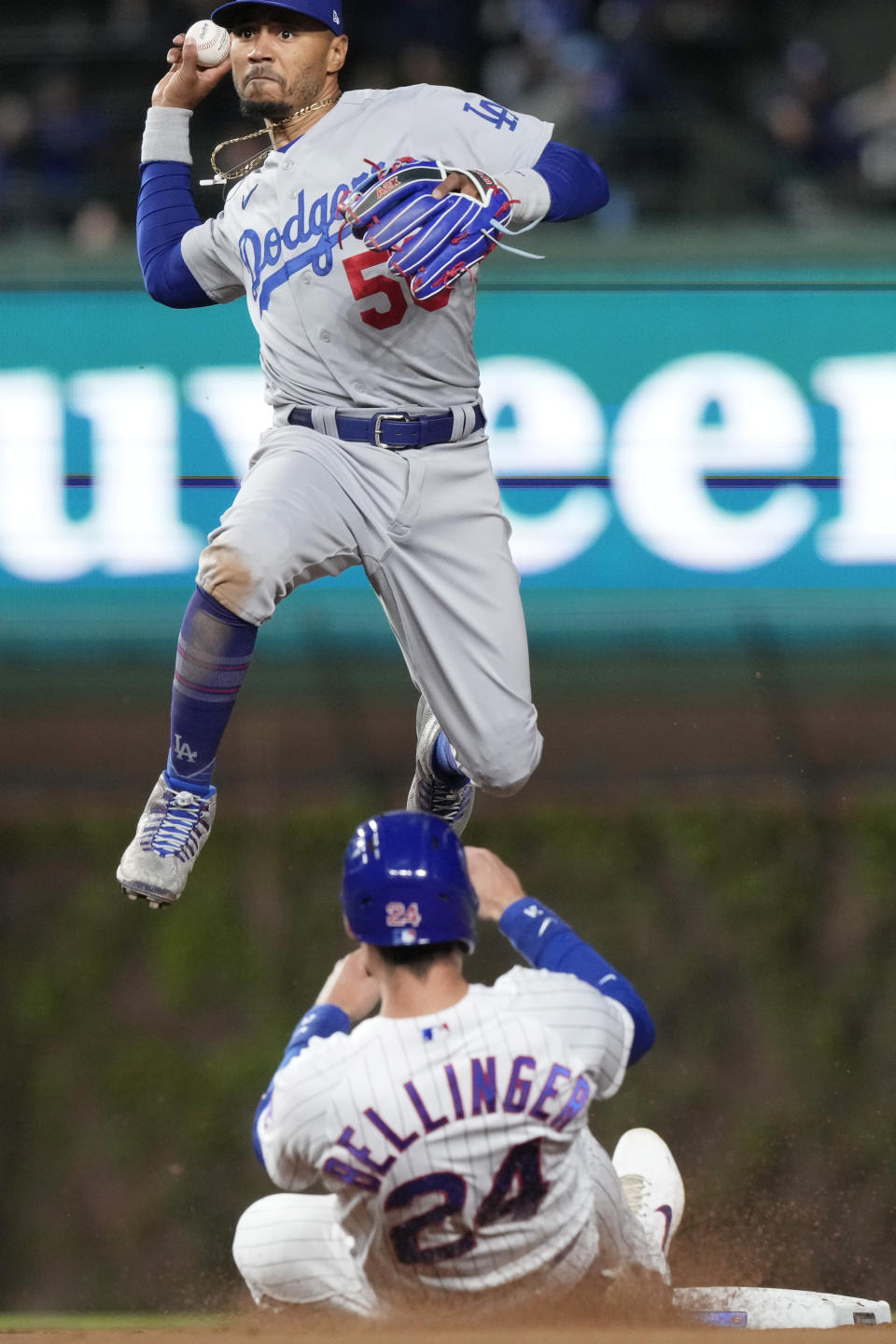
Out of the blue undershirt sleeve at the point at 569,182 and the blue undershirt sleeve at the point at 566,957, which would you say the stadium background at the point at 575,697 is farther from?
the blue undershirt sleeve at the point at 566,957

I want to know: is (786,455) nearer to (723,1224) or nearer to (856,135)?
(856,135)

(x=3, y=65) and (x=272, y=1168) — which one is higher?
(x=3, y=65)

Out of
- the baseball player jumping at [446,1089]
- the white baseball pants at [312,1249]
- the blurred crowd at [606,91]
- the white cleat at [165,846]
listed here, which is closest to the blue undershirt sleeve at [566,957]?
the baseball player jumping at [446,1089]

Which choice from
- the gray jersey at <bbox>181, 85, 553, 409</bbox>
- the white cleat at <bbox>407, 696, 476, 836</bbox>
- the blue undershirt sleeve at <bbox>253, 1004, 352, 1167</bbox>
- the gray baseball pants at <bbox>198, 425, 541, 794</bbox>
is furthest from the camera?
the white cleat at <bbox>407, 696, 476, 836</bbox>

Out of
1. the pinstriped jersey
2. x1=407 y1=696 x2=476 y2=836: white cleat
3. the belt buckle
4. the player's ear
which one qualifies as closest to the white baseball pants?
the pinstriped jersey

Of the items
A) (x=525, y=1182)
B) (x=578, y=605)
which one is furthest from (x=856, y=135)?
(x=525, y=1182)

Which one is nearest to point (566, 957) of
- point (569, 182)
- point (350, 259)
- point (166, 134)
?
point (350, 259)

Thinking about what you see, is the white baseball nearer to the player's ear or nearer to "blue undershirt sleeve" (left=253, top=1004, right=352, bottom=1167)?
the player's ear
